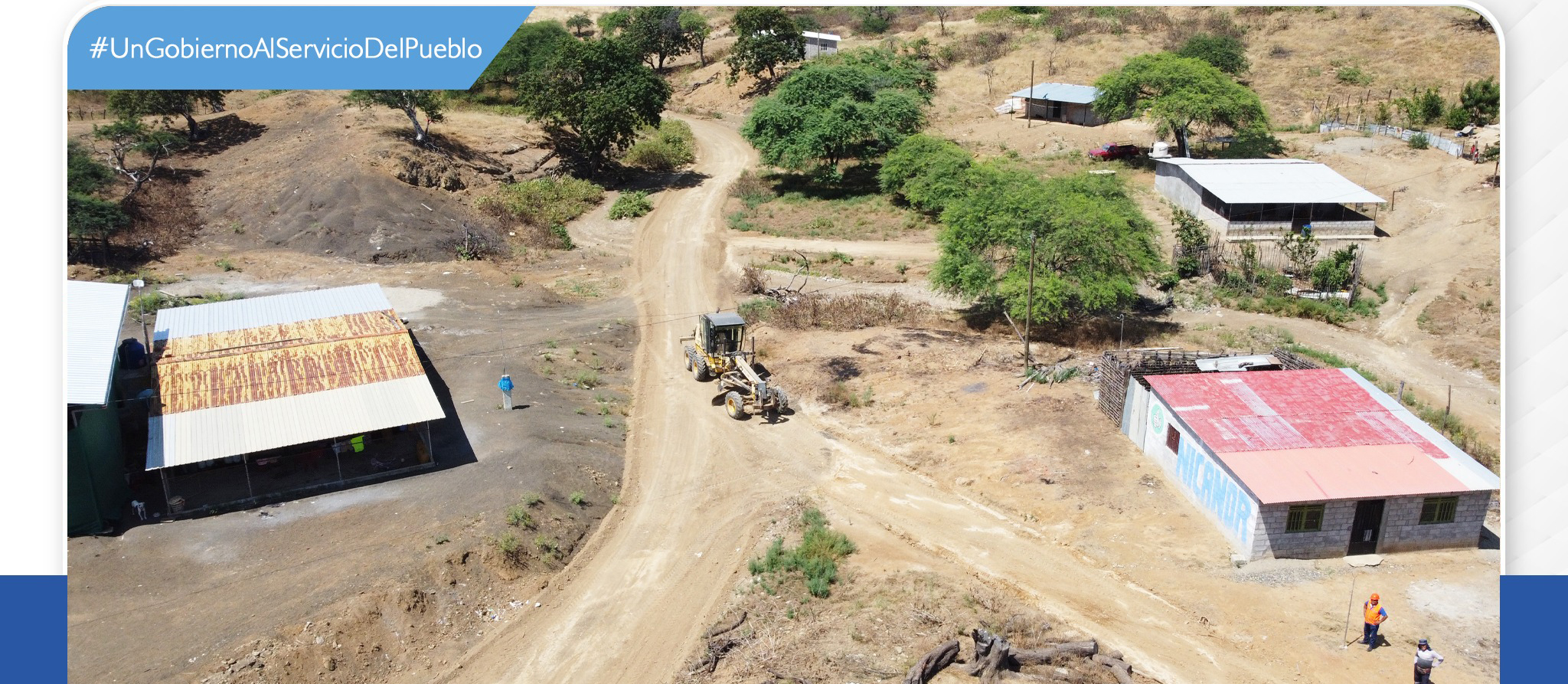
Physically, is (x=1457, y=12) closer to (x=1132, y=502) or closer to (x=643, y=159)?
(x=643, y=159)

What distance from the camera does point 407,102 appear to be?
2648 inches

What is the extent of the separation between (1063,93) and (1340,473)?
5703 centimetres

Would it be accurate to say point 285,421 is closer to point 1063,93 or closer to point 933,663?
point 933,663

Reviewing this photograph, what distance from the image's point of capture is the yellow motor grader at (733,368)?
36969 millimetres

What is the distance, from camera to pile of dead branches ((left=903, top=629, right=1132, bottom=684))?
2216 centimetres

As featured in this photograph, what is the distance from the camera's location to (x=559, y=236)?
6016 centimetres

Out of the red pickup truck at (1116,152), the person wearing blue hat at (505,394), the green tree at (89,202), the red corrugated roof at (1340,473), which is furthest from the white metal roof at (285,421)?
the red pickup truck at (1116,152)

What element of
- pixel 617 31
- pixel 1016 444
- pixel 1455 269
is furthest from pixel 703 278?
pixel 617 31

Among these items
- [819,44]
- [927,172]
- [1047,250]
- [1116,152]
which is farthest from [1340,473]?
[819,44]

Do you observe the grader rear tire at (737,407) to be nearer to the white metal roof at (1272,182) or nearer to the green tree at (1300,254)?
the green tree at (1300,254)

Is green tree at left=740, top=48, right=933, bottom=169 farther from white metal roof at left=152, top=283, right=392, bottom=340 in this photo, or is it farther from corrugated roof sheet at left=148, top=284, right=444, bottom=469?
corrugated roof sheet at left=148, top=284, right=444, bottom=469

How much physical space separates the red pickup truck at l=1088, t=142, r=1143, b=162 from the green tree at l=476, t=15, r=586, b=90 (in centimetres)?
4382

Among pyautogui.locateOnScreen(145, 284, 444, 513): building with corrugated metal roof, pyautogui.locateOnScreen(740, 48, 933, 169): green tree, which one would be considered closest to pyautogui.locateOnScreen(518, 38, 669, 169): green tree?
pyautogui.locateOnScreen(740, 48, 933, 169): green tree

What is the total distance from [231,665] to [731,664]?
10653mm
